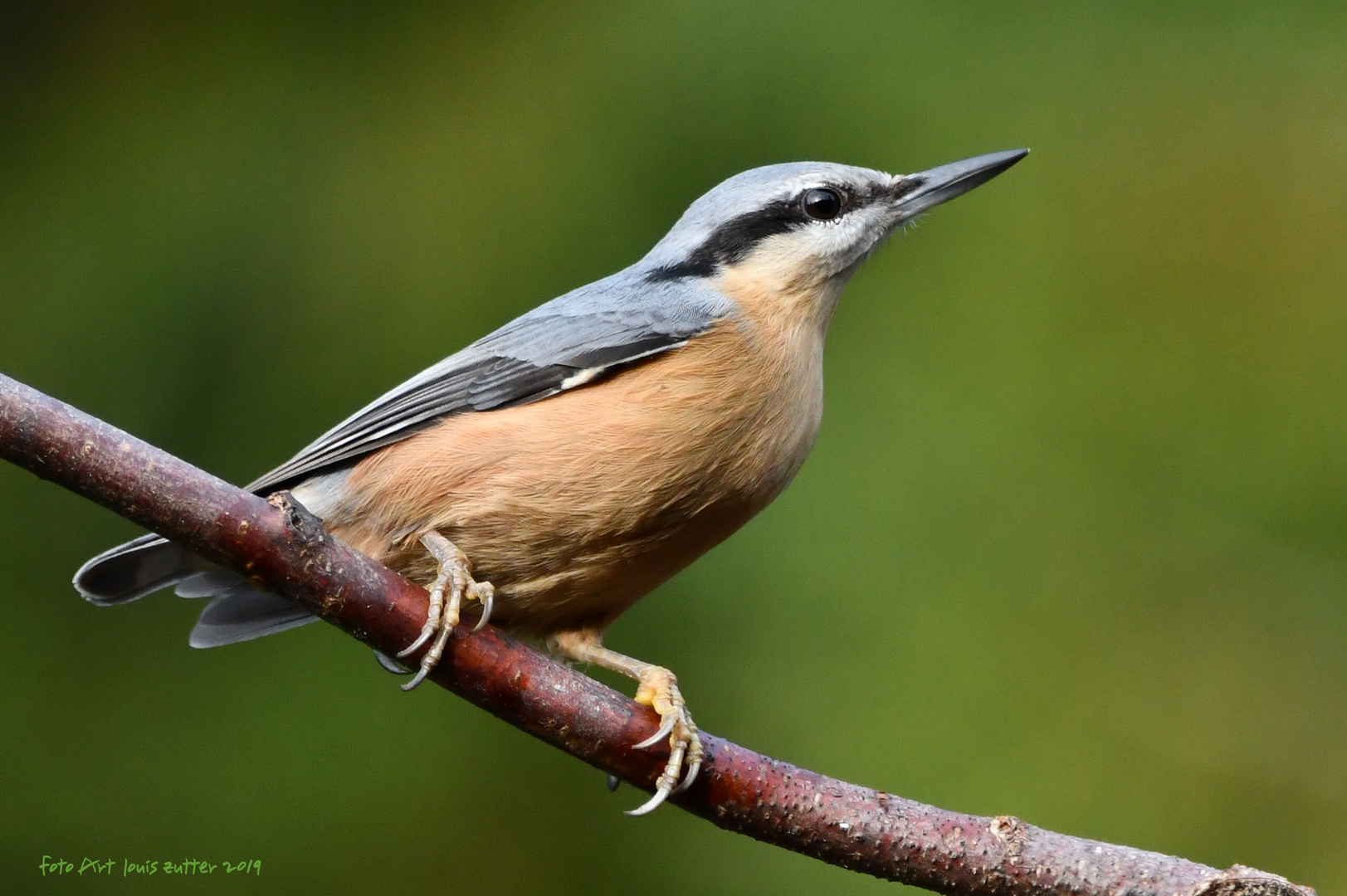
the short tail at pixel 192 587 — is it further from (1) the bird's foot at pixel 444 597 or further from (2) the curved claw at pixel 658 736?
(2) the curved claw at pixel 658 736

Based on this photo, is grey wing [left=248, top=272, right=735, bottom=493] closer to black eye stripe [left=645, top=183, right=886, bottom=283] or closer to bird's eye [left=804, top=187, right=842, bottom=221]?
black eye stripe [left=645, top=183, right=886, bottom=283]

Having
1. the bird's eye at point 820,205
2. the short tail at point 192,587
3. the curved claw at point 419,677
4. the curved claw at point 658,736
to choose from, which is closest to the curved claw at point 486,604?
the curved claw at point 419,677

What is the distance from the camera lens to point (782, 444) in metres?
2.53

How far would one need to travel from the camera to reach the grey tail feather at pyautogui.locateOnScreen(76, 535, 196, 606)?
2.58 m

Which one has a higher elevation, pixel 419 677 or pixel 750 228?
pixel 750 228

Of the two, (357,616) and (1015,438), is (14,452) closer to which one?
(357,616)

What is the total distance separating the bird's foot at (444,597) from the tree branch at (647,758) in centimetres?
2

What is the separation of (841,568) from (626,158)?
1.40 meters

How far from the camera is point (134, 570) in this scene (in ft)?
8.64

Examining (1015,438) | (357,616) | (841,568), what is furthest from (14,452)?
(1015,438)

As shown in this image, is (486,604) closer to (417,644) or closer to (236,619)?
(417,644)

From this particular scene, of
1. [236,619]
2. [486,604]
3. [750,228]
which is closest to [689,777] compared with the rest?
[486,604]

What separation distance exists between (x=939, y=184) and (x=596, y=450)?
1.15m

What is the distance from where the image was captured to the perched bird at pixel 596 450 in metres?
2.38
